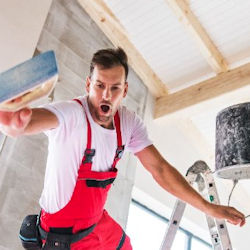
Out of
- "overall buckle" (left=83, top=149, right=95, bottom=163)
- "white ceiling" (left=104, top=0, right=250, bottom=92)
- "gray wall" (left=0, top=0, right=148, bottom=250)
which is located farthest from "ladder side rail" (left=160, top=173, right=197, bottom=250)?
"white ceiling" (left=104, top=0, right=250, bottom=92)

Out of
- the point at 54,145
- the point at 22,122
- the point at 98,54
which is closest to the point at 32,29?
the point at 98,54

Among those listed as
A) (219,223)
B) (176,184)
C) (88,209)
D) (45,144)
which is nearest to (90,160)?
(88,209)

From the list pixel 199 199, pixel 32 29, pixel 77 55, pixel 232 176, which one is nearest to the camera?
pixel 199 199

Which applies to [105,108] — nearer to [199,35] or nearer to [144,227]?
[199,35]

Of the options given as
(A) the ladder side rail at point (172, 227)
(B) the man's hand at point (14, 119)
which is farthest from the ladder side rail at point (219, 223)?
(B) the man's hand at point (14, 119)

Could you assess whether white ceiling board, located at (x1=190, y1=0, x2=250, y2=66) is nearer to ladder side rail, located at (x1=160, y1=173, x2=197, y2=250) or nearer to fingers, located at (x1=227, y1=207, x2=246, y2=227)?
ladder side rail, located at (x1=160, y1=173, x2=197, y2=250)

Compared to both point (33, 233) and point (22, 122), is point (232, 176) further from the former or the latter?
point (22, 122)

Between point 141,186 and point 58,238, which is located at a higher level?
point 141,186

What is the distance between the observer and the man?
4.67ft

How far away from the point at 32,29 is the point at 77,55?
538 mm

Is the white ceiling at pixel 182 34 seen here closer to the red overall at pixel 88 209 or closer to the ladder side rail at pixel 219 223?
the ladder side rail at pixel 219 223

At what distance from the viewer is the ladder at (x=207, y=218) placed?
1876mm

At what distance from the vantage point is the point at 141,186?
3.71 meters

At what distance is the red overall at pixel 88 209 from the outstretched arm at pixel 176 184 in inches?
8.7
